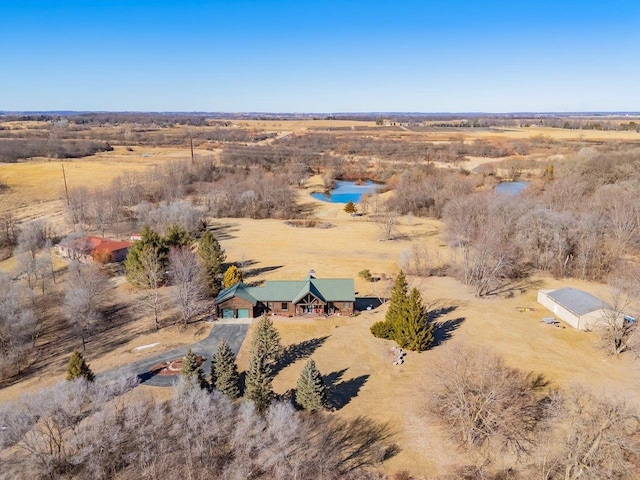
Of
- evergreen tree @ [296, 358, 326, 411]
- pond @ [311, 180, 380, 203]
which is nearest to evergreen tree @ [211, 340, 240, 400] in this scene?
evergreen tree @ [296, 358, 326, 411]

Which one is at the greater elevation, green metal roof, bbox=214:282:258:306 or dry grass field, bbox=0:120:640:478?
green metal roof, bbox=214:282:258:306

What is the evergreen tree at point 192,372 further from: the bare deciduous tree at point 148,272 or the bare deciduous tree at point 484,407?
the bare deciduous tree at point 148,272

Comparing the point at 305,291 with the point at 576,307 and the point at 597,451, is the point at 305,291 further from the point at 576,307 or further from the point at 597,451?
the point at 597,451

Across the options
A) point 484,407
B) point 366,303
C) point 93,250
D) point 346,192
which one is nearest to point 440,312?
point 366,303

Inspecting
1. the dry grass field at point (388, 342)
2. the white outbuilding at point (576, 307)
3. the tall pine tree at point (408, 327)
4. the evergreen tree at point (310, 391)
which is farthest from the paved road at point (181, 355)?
the white outbuilding at point (576, 307)

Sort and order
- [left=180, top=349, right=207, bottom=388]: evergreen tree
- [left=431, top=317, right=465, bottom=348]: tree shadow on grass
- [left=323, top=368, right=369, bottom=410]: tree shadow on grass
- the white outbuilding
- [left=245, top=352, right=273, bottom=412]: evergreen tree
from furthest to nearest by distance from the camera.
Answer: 1. the white outbuilding
2. [left=431, top=317, right=465, bottom=348]: tree shadow on grass
3. [left=323, top=368, right=369, bottom=410]: tree shadow on grass
4. [left=180, top=349, right=207, bottom=388]: evergreen tree
5. [left=245, top=352, right=273, bottom=412]: evergreen tree

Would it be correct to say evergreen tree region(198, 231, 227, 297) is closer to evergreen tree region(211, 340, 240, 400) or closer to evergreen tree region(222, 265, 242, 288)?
evergreen tree region(222, 265, 242, 288)
